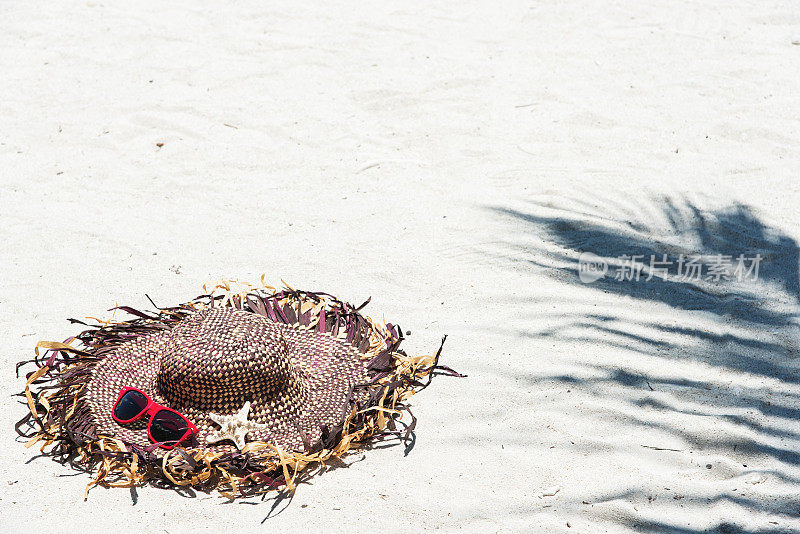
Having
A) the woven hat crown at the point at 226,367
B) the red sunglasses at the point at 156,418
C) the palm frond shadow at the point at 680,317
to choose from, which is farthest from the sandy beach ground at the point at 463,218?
the woven hat crown at the point at 226,367

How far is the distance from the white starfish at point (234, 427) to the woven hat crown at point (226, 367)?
27 millimetres

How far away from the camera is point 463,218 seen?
4219 mm

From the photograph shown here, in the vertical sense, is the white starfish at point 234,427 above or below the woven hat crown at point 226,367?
below

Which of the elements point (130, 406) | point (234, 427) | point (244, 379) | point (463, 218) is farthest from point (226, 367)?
point (463, 218)

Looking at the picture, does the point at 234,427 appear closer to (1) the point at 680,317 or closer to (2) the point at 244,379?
(2) the point at 244,379

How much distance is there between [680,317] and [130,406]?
231cm

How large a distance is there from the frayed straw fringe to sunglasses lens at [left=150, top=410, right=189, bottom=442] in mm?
54

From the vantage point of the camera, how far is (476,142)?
16.1 ft

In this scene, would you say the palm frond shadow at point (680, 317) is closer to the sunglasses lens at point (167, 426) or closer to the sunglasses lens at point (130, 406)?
the sunglasses lens at point (167, 426)

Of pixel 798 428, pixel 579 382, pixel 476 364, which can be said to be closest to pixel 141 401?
pixel 476 364

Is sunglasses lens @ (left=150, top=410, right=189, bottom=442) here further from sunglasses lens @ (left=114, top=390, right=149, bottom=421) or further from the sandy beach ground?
the sandy beach ground

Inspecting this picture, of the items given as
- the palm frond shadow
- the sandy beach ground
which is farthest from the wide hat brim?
the palm frond shadow

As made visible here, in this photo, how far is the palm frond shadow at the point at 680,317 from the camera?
2934 millimetres

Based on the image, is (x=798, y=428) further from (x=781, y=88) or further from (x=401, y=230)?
(x=781, y=88)
